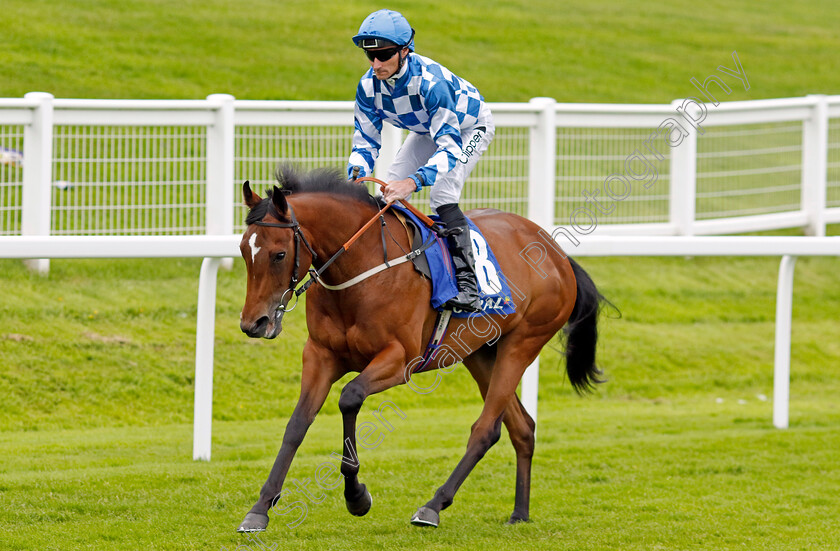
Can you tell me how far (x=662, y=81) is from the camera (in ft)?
48.9

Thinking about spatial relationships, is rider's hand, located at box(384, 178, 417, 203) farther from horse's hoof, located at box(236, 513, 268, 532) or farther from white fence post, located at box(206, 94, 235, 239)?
white fence post, located at box(206, 94, 235, 239)

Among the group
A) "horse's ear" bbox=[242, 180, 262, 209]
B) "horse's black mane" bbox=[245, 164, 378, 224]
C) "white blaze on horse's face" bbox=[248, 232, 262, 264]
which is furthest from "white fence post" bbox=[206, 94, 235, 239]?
"white blaze on horse's face" bbox=[248, 232, 262, 264]

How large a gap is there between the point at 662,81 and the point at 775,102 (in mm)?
5312

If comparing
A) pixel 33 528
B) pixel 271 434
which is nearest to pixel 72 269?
pixel 271 434

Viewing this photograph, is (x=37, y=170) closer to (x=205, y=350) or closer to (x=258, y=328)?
(x=205, y=350)

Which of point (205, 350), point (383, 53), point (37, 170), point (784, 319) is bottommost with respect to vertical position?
point (205, 350)

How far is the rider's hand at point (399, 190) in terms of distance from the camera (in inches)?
162

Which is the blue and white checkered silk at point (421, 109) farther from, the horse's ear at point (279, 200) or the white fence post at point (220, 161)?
the white fence post at point (220, 161)

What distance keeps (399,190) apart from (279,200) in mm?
592

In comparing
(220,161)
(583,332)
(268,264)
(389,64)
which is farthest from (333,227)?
(220,161)

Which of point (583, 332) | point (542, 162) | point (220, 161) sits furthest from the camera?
point (542, 162)

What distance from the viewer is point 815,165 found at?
986cm

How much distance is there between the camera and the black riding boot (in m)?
4.30

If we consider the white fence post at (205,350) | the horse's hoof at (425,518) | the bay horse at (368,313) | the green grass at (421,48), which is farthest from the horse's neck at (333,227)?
the green grass at (421,48)
